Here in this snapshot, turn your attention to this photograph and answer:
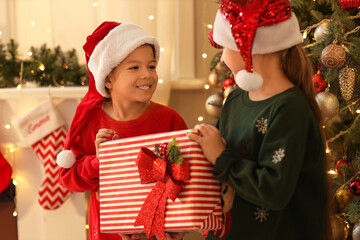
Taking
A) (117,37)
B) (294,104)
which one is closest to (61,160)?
(117,37)

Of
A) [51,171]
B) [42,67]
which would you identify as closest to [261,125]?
[51,171]

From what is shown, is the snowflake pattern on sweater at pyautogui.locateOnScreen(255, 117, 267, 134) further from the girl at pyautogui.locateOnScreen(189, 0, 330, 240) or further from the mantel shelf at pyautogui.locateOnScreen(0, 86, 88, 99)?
the mantel shelf at pyautogui.locateOnScreen(0, 86, 88, 99)

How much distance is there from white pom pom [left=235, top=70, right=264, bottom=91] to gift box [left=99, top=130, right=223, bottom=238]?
21 cm

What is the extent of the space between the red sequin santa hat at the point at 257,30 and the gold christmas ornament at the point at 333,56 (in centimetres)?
68

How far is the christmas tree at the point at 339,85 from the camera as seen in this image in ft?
6.88

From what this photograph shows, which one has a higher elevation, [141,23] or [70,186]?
[141,23]

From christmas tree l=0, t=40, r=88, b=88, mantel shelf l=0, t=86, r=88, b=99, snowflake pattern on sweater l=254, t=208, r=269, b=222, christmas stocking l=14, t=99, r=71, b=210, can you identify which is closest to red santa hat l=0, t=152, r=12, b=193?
christmas stocking l=14, t=99, r=71, b=210

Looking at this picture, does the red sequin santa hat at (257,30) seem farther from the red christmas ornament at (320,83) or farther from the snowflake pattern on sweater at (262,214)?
the red christmas ornament at (320,83)

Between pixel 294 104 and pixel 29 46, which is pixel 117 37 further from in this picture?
pixel 29 46

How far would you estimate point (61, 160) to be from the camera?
75.3 inches

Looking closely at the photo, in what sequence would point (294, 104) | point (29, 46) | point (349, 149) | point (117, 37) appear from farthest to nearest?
point (29, 46), point (349, 149), point (117, 37), point (294, 104)

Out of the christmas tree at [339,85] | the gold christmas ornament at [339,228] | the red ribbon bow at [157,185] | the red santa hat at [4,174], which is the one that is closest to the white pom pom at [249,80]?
the red ribbon bow at [157,185]

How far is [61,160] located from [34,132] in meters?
0.86

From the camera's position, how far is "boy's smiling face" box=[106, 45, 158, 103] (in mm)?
1826
